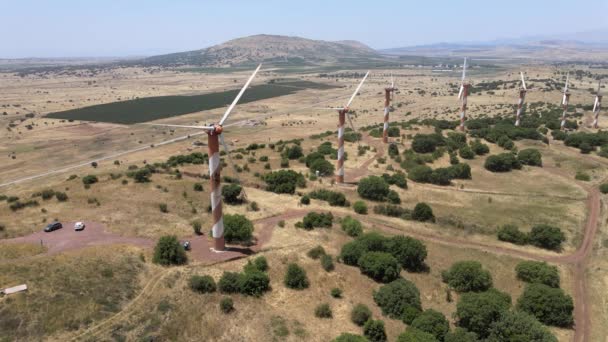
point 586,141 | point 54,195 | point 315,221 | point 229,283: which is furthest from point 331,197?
point 586,141

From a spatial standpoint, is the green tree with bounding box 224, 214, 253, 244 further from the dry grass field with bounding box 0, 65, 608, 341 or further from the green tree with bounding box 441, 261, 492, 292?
the green tree with bounding box 441, 261, 492, 292

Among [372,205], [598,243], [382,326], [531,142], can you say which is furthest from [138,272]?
[531,142]

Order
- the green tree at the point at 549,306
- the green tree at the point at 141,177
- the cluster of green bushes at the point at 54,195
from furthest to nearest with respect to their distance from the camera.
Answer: the green tree at the point at 141,177, the cluster of green bushes at the point at 54,195, the green tree at the point at 549,306

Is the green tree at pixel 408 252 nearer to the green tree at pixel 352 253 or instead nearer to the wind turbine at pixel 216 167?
the green tree at pixel 352 253

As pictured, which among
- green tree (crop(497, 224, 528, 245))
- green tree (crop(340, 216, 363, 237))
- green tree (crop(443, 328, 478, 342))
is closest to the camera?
green tree (crop(443, 328, 478, 342))

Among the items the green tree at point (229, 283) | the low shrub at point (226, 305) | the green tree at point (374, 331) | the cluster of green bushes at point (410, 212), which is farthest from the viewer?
the cluster of green bushes at point (410, 212)

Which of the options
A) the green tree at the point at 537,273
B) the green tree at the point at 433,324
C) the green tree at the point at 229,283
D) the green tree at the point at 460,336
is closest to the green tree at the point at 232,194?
the green tree at the point at 229,283

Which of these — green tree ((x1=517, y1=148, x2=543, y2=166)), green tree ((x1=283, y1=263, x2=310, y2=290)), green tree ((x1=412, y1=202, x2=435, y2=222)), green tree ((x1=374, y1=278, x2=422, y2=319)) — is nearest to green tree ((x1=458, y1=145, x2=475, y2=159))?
green tree ((x1=517, y1=148, x2=543, y2=166))
